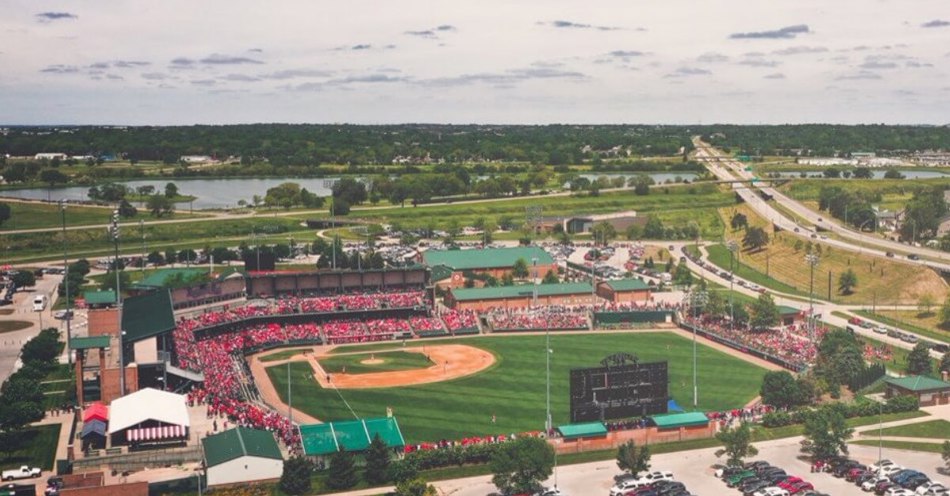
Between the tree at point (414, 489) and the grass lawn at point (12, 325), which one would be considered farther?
the grass lawn at point (12, 325)

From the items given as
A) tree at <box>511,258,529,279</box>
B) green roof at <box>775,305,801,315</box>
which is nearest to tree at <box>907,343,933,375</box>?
green roof at <box>775,305,801,315</box>

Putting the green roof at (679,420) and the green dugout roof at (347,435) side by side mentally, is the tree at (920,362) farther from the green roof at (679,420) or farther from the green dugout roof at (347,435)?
the green dugout roof at (347,435)

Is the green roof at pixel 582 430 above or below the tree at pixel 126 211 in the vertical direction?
below

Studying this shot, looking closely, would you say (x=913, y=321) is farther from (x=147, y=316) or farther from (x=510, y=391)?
(x=147, y=316)

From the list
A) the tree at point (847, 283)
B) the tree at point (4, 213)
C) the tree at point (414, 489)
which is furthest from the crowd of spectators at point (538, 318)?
the tree at point (4, 213)

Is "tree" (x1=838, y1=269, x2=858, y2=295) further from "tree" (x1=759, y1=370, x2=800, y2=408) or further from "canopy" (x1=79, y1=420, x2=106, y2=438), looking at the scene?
"canopy" (x1=79, y1=420, x2=106, y2=438)
